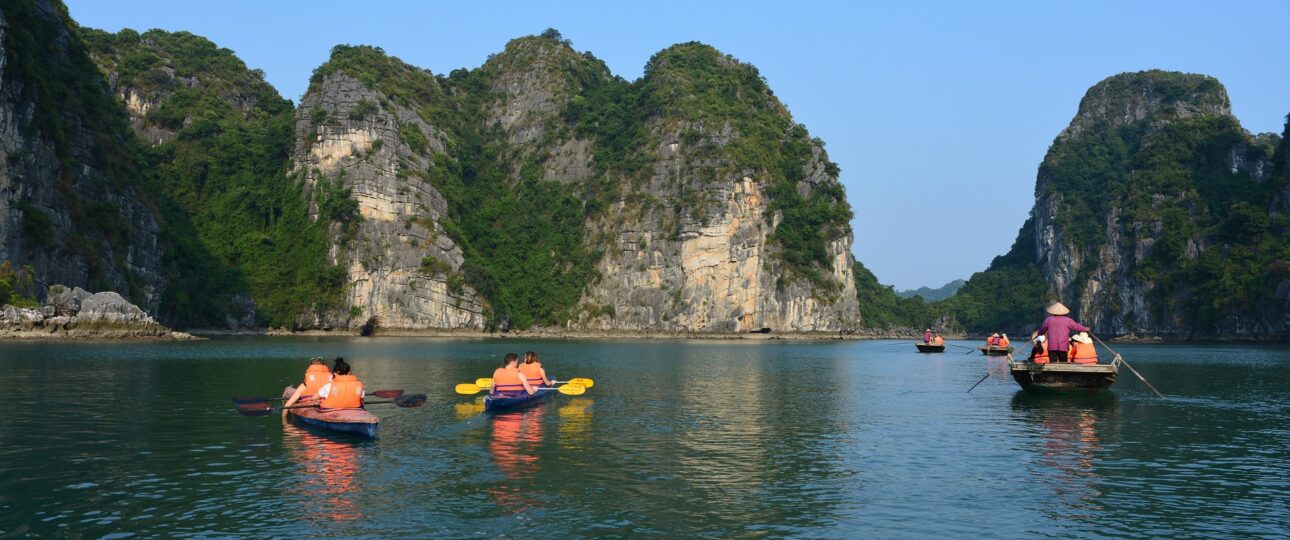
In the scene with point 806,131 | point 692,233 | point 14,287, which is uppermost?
point 806,131

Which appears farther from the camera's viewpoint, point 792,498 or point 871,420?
point 871,420

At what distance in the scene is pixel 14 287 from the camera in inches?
2714

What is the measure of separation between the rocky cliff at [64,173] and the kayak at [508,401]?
59111 millimetres

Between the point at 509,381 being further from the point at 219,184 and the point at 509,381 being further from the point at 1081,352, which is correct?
the point at 219,184

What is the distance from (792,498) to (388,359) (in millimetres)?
46687

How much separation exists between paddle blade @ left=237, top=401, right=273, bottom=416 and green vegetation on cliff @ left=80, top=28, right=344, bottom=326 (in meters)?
86.0

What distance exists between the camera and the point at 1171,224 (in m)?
150

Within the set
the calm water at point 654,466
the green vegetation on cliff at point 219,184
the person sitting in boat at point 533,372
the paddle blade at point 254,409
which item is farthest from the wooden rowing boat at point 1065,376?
the green vegetation on cliff at point 219,184

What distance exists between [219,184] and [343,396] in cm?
12487

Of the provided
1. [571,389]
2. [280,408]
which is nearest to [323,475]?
[280,408]

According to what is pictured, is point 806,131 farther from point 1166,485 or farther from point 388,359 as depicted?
point 1166,485

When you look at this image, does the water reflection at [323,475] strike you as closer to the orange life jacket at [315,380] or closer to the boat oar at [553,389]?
the orange life jacket at [315,380]

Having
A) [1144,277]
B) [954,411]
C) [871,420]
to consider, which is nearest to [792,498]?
[871,420]

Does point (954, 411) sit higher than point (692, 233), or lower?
lower
